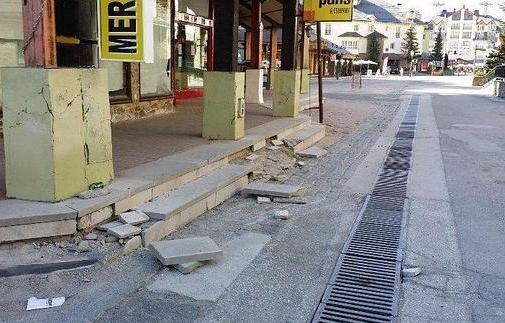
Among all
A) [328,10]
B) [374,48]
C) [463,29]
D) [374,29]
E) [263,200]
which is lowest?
[263,200]

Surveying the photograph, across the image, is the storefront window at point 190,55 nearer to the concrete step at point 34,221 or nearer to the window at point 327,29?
the concrete step at point 34,221

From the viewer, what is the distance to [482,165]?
30.7ft

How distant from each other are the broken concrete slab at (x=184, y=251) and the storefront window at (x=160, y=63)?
7796 millimetres

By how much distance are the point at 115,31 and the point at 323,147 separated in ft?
22.6

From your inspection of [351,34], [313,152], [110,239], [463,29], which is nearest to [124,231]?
[110,239]

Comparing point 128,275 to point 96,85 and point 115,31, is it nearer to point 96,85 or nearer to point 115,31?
point 96,85

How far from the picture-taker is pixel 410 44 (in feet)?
282

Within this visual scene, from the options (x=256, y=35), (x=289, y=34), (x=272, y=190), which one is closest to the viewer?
(x=272, y=190)

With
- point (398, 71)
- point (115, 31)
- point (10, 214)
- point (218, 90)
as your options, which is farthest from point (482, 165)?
point (398, 71)

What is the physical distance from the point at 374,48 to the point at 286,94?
72344mm

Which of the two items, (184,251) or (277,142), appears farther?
(277,142)

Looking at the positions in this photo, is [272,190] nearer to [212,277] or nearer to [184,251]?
[184,251]

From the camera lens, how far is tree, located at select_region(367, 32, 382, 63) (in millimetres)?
80625

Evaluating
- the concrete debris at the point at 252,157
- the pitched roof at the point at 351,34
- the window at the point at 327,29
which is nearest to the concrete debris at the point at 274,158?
the concrete debris at the point at 252,157
